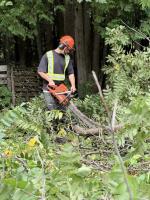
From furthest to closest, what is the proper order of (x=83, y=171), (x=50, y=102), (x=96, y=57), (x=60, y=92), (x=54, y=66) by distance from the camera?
(x=96, y=57)
(x=54, y=66)
(x=50, y=102)
(x=60, y=92)
(x=83, y=171)

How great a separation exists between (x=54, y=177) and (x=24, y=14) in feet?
35.9

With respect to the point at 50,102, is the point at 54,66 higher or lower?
higher

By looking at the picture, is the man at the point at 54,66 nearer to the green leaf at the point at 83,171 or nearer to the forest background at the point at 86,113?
the forest background at the point at 86,113

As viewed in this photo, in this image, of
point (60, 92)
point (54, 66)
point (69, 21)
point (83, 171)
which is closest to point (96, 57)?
point (69, 21)

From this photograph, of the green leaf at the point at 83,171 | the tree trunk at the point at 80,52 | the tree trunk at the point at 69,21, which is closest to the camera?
the green leaf at the point at 83,171

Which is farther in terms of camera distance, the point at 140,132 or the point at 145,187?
the point at 140,132

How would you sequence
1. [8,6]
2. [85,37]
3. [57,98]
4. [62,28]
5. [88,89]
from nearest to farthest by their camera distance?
[57,98] < [8,6] < [88,89] < [85,37] < [62,28]

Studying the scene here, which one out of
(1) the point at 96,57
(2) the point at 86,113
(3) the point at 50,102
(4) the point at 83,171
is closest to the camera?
(4) the point at 83,171

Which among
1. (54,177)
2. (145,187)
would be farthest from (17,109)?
(145,187)

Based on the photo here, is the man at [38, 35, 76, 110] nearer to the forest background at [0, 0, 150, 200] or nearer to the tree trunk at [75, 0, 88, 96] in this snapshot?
the forest background at [0, 0, 150, 200]

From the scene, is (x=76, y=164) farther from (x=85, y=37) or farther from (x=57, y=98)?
(x=85, y=37)

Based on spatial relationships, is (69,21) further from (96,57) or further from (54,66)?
(54,66)

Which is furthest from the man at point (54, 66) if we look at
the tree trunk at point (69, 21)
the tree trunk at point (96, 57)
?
the tree trunk at point (96, 57)

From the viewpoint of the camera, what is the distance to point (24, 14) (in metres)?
12.5
